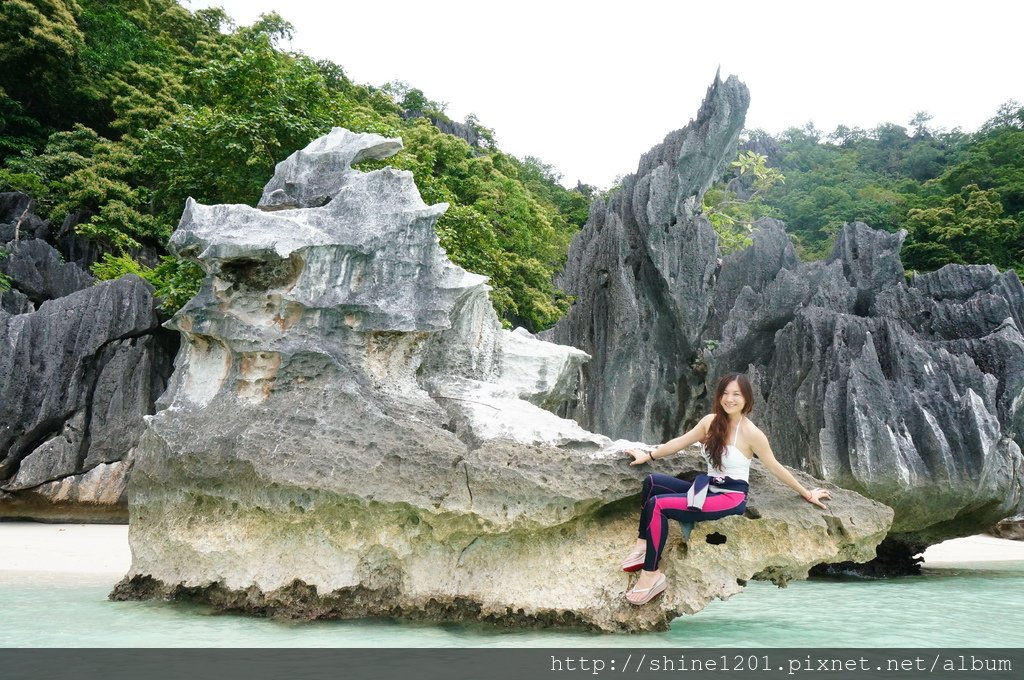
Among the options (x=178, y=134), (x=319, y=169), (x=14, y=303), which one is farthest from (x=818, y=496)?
(x=14, y=303)

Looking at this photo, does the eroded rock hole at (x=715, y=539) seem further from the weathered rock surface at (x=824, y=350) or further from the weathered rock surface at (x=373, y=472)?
the weathered rock surface at (x=824, y=350)

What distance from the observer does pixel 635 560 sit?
4199 mm

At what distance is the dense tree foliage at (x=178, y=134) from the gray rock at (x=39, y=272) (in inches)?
31.1

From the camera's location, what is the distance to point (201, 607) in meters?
4.78

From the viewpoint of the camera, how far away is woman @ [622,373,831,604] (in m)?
4.04

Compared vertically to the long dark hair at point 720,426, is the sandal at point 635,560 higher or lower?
lower

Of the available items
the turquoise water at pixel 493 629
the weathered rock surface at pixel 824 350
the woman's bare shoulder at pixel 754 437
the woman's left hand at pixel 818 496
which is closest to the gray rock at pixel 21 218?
the weathered rock surface at pixel 824 350

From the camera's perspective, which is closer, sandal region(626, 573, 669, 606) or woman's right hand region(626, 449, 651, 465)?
sandal region(626, 573, 669, 606)

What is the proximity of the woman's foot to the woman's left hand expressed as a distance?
3.24 ft

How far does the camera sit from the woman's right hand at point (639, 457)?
14.2 feet

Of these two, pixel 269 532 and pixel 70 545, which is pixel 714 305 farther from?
pixel 70 545

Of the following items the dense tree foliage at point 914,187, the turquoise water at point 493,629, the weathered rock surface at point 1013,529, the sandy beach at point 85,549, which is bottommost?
the sandy beach at point 85,549

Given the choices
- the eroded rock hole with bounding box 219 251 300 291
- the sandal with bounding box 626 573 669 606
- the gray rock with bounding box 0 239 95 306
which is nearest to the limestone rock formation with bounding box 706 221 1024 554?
the sandal with bounding box 626 573 669 606

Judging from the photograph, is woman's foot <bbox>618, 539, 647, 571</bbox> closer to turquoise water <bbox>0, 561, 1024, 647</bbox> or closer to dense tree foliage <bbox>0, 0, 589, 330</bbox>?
turquoise water <bbox>0, 561, 1024, 647</bbox>
